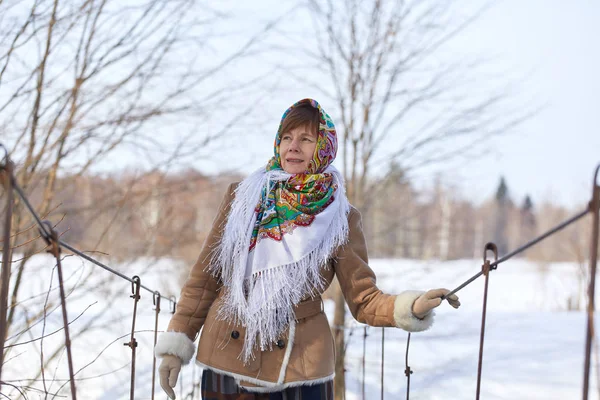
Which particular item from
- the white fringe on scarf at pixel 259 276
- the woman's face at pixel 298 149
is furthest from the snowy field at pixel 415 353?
the woman's face at pixel 298 149

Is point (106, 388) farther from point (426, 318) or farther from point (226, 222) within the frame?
point (426, 318)

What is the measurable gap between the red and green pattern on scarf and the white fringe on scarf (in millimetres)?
23

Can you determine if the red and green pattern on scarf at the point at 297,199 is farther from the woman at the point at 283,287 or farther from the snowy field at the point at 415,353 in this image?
the snowy field at the point at 415,353

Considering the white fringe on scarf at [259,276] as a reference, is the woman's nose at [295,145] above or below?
above

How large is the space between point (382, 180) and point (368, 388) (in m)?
1.67

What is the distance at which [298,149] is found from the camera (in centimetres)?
175

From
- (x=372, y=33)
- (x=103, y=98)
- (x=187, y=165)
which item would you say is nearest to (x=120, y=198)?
(x=187, y=165)

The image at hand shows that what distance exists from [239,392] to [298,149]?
28.3 inches

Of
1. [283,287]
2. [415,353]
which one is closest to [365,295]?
[283,287]

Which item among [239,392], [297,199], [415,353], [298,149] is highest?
[298,149]

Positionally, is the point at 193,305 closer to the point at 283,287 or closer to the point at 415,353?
the point at 283,287

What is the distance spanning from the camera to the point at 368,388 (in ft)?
15.2

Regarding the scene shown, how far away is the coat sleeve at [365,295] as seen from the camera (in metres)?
1.56

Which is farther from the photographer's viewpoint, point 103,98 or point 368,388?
point 368,388
